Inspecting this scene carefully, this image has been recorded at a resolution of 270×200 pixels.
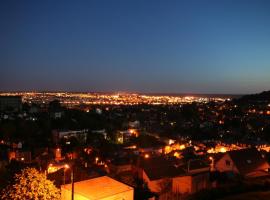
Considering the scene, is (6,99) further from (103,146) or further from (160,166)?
(160,166)

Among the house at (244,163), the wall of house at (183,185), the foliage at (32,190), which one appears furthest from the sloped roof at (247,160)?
the foliage at (32,190)

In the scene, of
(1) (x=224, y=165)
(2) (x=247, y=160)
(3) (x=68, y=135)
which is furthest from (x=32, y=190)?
(3) (x=68, y=135)

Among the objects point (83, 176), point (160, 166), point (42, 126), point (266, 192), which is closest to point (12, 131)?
point (42, 126)

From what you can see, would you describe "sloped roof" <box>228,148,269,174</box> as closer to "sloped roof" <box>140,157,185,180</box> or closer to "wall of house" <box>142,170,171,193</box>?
"sloped roof" <box>140,157,185,180</box>

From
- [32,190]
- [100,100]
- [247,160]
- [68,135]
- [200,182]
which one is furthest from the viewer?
[100,100]

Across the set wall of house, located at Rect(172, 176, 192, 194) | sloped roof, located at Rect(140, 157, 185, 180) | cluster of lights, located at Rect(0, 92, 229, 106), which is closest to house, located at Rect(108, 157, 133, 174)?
sloped roof, located at Rect(140, 157, 185, 180)

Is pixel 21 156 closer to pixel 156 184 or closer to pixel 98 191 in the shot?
pixel 156 184
